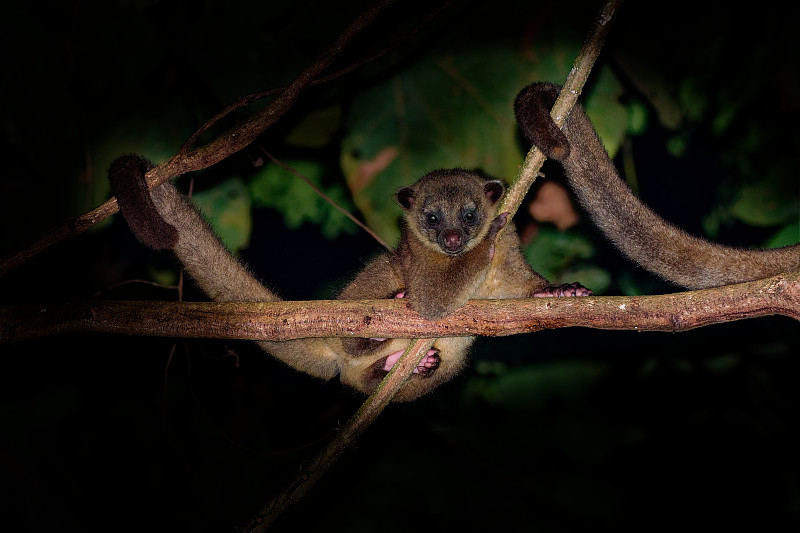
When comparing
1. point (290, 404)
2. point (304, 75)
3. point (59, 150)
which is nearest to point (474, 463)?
point (290, 404)

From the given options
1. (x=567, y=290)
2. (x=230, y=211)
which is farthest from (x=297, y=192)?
(x=567, y=290)

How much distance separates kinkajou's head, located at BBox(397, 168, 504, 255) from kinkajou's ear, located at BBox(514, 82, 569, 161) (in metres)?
0.53

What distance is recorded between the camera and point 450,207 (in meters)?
2.83

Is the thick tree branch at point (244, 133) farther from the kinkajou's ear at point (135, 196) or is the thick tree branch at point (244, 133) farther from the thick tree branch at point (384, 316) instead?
the thick tree branch at point (384, 316)

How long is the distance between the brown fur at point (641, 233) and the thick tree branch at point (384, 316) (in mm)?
434

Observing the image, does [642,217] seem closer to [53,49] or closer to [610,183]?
[610,183]

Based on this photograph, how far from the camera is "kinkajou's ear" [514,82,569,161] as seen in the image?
7.26 ft

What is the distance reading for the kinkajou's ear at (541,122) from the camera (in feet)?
7.26

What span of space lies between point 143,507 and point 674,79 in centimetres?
387

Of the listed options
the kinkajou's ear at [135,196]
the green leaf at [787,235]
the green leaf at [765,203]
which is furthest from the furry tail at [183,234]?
the green leaf at [787,235]

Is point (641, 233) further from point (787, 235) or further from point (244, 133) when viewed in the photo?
point (244, 133)

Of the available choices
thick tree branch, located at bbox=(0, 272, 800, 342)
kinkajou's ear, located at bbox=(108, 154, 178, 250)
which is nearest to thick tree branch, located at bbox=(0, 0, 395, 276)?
kinkajou's ear, located at bbox=(108, 154, 178, 250)

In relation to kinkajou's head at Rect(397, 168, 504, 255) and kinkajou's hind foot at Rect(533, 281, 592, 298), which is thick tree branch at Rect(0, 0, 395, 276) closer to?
kinkajou's head at Rect(397, 168, 504, 255)

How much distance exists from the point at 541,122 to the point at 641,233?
2.20ft
